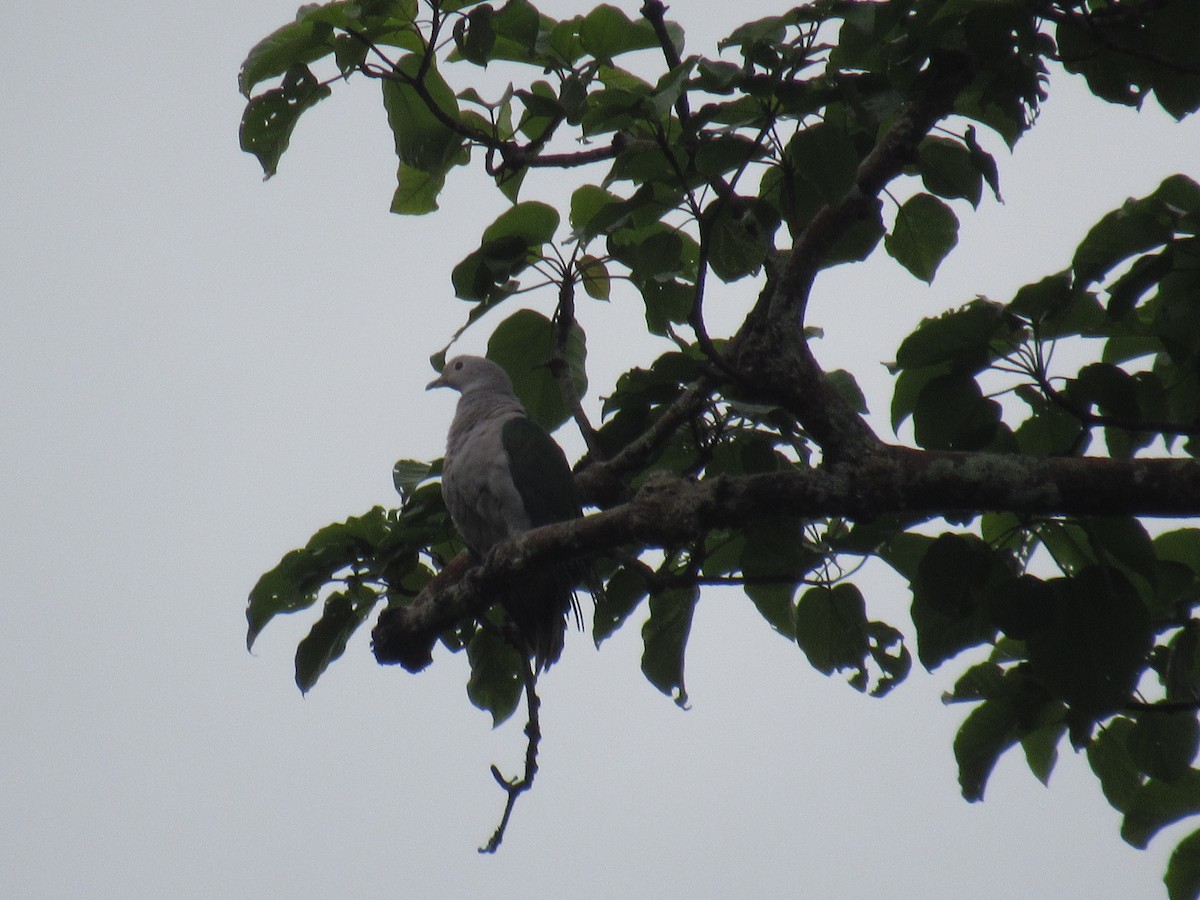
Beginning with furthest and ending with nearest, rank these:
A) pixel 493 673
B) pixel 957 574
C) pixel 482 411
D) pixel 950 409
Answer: pixel 482 411
pixel 493 673
pixel 950 409
pixel 957 574

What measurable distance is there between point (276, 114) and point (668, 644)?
175 centimetres

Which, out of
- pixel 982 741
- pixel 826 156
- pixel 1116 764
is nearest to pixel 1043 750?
pixel 1116 764

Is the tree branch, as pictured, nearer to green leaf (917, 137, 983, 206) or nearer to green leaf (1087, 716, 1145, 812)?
green leaf (917, 137, 983, 206)

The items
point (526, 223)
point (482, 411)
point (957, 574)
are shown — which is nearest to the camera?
point (957, 574)

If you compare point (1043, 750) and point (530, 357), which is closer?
point (1043, 750)

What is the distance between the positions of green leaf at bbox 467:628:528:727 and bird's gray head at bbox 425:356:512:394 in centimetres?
191

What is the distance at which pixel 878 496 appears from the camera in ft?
7.68

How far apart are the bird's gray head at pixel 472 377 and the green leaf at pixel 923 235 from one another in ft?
7.56

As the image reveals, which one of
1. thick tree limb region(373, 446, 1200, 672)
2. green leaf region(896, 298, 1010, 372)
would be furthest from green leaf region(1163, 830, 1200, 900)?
green leaf region(896, 298, 1010, 372)

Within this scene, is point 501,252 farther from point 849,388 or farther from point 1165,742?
point 1165,742

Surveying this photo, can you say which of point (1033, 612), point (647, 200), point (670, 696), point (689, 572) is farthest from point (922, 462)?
point (670, 696)

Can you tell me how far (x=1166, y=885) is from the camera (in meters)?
2.68

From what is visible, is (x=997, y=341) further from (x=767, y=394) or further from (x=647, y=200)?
(x=647, y=200)

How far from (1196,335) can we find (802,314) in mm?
873
